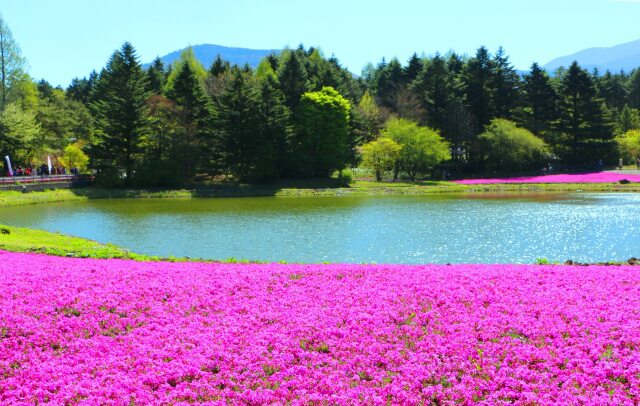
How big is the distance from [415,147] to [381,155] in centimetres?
513

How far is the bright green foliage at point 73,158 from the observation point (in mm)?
79750

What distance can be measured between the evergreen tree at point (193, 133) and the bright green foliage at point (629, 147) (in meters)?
69.1

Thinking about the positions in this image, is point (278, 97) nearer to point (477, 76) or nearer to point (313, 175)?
point (313, 175)

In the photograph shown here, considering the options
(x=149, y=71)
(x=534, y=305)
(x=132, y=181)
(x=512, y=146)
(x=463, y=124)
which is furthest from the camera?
(x=149, y=71)

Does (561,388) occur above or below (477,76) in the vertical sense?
below

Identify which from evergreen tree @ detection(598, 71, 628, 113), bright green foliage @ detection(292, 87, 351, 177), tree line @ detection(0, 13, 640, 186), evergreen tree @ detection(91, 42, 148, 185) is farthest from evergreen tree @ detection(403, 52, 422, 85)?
evergreen tree @ detection(91, 42, 148, 185)

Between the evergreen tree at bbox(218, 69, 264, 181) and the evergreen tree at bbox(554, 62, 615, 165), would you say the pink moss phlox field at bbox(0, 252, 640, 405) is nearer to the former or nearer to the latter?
the evergreen tree at bbox(218, 69, 264, 181)

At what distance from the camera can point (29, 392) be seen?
345 inches

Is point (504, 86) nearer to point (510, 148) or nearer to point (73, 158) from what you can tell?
point (510, 148)

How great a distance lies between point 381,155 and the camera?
8050 centimetres

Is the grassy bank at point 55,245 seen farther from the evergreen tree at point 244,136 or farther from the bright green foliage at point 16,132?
the evergreen tree at point 244,136

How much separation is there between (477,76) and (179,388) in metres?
98.0

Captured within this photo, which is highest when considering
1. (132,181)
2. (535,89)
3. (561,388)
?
(535,89)

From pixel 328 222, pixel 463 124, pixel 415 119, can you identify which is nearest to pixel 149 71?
pixel 415 119
